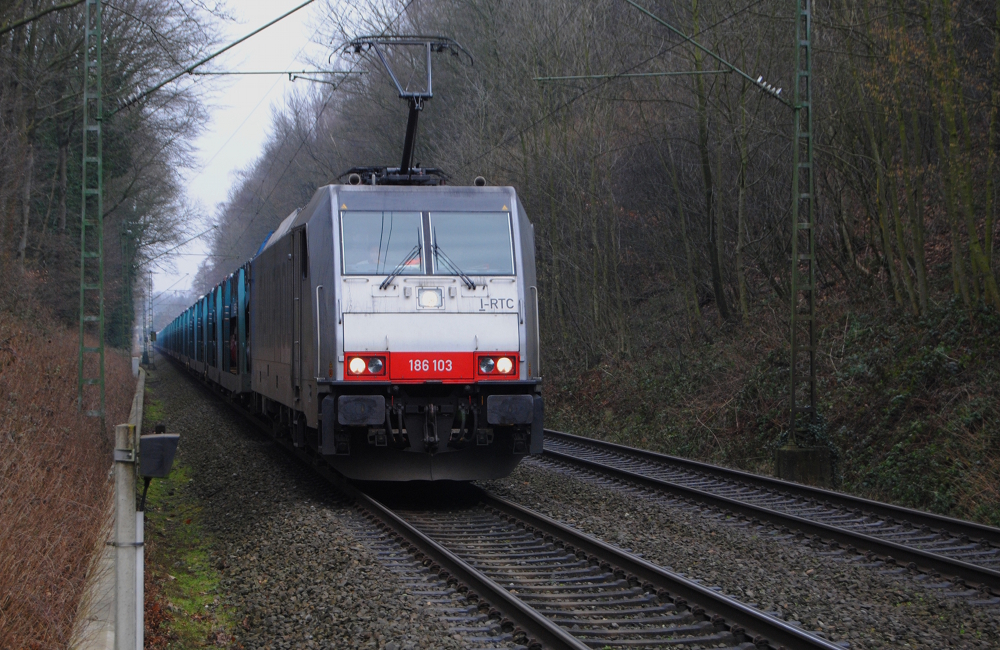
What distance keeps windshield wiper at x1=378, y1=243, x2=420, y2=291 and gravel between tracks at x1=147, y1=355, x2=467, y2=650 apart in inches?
87.4

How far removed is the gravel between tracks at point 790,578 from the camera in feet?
19.2

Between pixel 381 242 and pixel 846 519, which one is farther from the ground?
pixel 381 242

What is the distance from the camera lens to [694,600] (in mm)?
6191

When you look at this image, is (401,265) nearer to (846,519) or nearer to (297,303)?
(297,303)

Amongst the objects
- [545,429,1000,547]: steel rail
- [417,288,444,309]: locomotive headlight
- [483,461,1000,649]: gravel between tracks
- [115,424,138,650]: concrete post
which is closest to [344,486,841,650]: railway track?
[483,461,1000,649]: gravel between tracks

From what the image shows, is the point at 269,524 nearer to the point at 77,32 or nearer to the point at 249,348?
the point at 249,348

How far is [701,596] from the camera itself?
613 cm

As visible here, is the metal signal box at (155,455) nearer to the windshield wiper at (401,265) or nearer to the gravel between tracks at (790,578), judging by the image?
the gravel between tracks at (790,578)

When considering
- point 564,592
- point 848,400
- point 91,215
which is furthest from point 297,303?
point 91,215

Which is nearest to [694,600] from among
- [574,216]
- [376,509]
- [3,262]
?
[376,509]

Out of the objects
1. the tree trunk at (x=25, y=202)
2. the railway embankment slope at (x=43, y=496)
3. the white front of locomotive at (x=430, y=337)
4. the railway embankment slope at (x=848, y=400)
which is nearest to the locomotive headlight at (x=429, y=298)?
the white front of locomotive at (x=430, y=337)

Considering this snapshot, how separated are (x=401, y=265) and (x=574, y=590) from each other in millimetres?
4109

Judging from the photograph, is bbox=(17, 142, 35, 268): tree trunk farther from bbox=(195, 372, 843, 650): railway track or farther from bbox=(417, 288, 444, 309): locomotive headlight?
bbox=(195, 372, 843, 650): railway track

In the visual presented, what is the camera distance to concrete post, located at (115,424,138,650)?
408 cm
